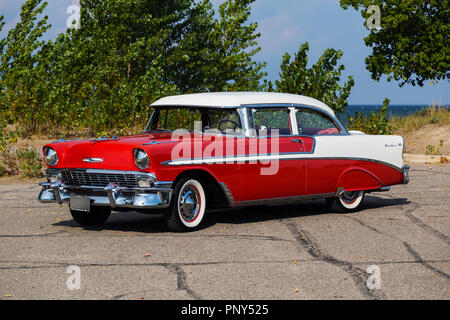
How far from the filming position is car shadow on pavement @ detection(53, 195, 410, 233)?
862 centimetres

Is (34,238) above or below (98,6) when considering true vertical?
below

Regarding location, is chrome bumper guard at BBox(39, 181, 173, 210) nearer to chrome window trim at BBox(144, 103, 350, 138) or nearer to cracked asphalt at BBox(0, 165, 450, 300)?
cracked asphalt at BBox(0, 165, 450, 300)

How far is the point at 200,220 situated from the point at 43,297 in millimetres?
3137

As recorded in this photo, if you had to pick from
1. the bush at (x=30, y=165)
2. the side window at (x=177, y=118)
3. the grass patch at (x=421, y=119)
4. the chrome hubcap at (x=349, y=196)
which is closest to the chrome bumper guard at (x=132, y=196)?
the side window at (x=177, y=118)

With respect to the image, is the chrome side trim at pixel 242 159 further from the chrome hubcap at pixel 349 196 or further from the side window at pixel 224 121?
the chrome hubcap at pixel 349 196

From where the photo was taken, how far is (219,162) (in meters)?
8.15

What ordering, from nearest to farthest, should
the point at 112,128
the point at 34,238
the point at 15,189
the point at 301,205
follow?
1. the point at 34,238
2. the point at 301,205
3. the point at 15,189
4. the point at 112,128

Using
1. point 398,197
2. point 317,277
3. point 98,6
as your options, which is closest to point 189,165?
point 317,277

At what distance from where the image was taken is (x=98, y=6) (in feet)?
84.0

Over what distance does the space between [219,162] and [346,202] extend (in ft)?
8.31

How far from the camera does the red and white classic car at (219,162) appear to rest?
7.66m

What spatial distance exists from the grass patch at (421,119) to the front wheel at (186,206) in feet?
57.5

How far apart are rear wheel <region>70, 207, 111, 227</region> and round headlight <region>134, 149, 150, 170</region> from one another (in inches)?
55.1

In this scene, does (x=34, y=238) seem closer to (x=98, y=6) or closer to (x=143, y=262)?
(x=143, y=262)
